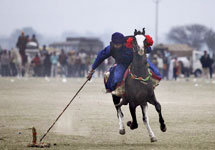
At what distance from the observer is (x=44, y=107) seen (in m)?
19.1

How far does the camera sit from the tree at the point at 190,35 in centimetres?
15962

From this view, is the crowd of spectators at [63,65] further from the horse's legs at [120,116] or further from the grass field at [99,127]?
the horse's legs at [120,116]

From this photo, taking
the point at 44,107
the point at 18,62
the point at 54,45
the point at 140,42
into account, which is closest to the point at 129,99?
the point at 140,42

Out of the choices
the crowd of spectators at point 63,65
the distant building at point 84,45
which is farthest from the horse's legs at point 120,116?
the distant building at point 84,45

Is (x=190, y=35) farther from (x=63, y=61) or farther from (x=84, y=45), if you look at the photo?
(x=63, y=61)

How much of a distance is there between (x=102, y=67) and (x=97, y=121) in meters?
38.1

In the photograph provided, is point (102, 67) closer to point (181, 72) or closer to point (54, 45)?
point (181, 72)

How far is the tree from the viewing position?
160 m

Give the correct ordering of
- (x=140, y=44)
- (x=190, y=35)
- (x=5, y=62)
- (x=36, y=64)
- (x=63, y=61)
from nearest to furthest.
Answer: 1. (x=140, y=44)
2. (x=36, y=64)
3. (x=63, y=61)
4. (x=5, y=62)
5. (x=190, y=35)

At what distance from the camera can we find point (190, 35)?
16325 cm

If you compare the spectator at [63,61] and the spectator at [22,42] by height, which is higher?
the spectator at [22,42]

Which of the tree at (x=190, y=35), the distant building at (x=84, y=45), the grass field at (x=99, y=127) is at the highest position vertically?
the grass field at (x=99, y=127)

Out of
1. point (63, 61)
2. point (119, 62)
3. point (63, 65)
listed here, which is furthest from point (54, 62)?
point (119, 62)

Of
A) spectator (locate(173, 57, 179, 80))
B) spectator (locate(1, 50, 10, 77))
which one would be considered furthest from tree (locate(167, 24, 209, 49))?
spectator (locate(173, 57, 179, 80))
